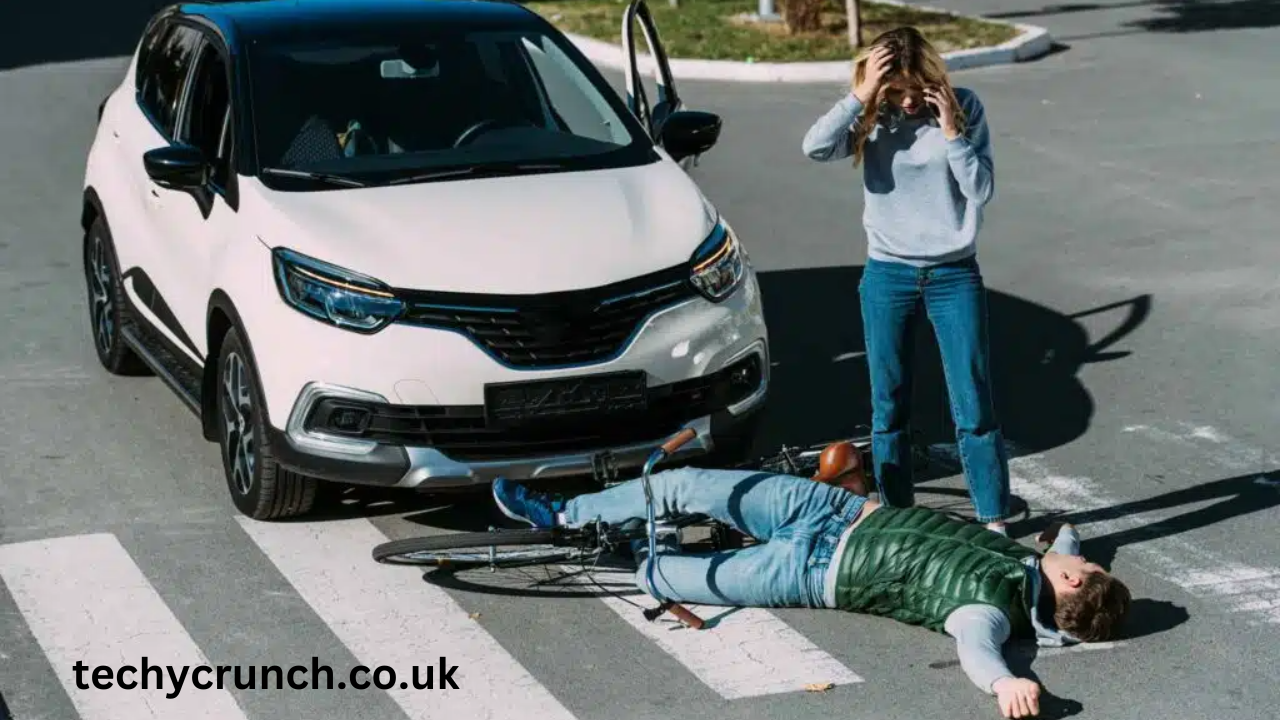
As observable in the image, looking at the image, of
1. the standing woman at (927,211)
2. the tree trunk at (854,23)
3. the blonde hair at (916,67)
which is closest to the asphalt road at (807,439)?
the standing woman at (927,211)

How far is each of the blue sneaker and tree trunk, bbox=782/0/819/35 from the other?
14.6 meters

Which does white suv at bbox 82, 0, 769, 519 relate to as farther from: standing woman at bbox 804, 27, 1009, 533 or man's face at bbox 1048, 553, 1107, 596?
man's face at bbox 1048, 553, 1107, 596

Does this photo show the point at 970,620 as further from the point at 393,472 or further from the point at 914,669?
the point at 393,472

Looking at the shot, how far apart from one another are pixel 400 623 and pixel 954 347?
6.91 ft

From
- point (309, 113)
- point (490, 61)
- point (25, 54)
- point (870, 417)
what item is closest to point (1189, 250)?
point (870, 417)

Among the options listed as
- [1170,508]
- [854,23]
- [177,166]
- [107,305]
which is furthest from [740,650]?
[854,23]

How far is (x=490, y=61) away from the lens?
29.6 feet

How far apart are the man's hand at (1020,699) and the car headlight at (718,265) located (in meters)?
2.22

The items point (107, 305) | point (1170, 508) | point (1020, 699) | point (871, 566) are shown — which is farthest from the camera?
point (107, 305)

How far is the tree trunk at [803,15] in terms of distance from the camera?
70.8 feet

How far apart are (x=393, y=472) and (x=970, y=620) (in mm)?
Answer: 2093

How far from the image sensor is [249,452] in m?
8.09

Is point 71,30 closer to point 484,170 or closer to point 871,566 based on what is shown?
point 484,170

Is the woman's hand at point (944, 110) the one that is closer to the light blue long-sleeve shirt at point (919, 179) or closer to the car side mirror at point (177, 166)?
the light blue long-sleeve shirt at point (919, 179)
